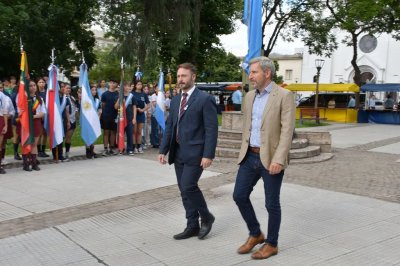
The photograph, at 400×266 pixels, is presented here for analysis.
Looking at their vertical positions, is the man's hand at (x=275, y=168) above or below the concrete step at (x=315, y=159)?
above

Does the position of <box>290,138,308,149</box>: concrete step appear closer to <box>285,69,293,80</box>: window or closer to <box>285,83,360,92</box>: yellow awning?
<box>285,83,360,92</box>: yellow awning

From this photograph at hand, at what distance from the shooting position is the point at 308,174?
29.6 ft

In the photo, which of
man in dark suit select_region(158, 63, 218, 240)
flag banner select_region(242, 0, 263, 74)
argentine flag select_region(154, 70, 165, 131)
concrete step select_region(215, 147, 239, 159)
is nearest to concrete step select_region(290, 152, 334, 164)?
concrete step select_region(215, 147, 239, 159)

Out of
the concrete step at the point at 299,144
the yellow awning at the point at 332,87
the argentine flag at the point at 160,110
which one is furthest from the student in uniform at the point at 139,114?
the yellow awning at the point at 332,87

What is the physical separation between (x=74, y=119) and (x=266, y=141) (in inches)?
293

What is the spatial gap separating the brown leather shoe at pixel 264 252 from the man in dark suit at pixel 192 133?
0.80 meters

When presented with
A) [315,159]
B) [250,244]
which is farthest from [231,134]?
[250,244]

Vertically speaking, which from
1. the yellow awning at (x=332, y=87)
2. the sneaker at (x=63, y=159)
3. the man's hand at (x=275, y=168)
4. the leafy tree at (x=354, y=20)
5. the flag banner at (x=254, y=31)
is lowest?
the sneaker at (x=63, y=159)

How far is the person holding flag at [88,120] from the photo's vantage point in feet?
35.0

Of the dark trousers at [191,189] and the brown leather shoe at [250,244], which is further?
the dark trousers at [191,189]

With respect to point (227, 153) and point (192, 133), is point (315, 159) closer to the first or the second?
point (227, 153)

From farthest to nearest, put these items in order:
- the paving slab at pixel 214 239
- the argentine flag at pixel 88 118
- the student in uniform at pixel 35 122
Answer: the argentine flag at pixel 88 118 → the student in uniform at pixel 35 122 → the paving slab at pixel 214 239

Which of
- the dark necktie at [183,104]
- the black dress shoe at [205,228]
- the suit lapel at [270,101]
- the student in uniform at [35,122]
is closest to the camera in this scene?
the suit lapel at [270,101]

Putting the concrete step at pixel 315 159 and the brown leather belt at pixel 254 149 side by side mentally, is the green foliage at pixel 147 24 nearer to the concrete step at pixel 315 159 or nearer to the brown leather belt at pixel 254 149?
the concrete step at pixel 315 159
